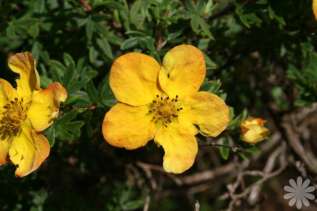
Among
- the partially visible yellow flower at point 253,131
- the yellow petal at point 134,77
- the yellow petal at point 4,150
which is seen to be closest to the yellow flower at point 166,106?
the yellow petal at point 134,77

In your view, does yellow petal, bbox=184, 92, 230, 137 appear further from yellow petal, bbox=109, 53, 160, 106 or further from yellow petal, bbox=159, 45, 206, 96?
yellow petal, bbox=109, 53, 160, 106

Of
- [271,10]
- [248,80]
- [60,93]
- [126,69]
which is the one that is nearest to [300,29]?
[271,10]

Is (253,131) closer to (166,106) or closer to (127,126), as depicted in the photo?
(166,106)

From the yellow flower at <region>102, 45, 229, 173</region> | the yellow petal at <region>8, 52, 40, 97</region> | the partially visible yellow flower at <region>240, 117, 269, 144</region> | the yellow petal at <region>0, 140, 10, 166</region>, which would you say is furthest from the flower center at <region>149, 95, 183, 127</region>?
the yellow petal at <region>0, 140, 10, 166</region>

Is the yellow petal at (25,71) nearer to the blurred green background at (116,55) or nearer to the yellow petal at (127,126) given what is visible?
the blurred green background at (116,55)

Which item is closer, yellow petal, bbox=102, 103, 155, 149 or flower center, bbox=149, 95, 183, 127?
yellow petal, bbox=102, 103, 155, 149

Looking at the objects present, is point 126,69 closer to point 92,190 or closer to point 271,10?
point 271,10

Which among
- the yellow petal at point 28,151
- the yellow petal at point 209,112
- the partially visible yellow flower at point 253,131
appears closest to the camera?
the yellow petal at point 28,151
